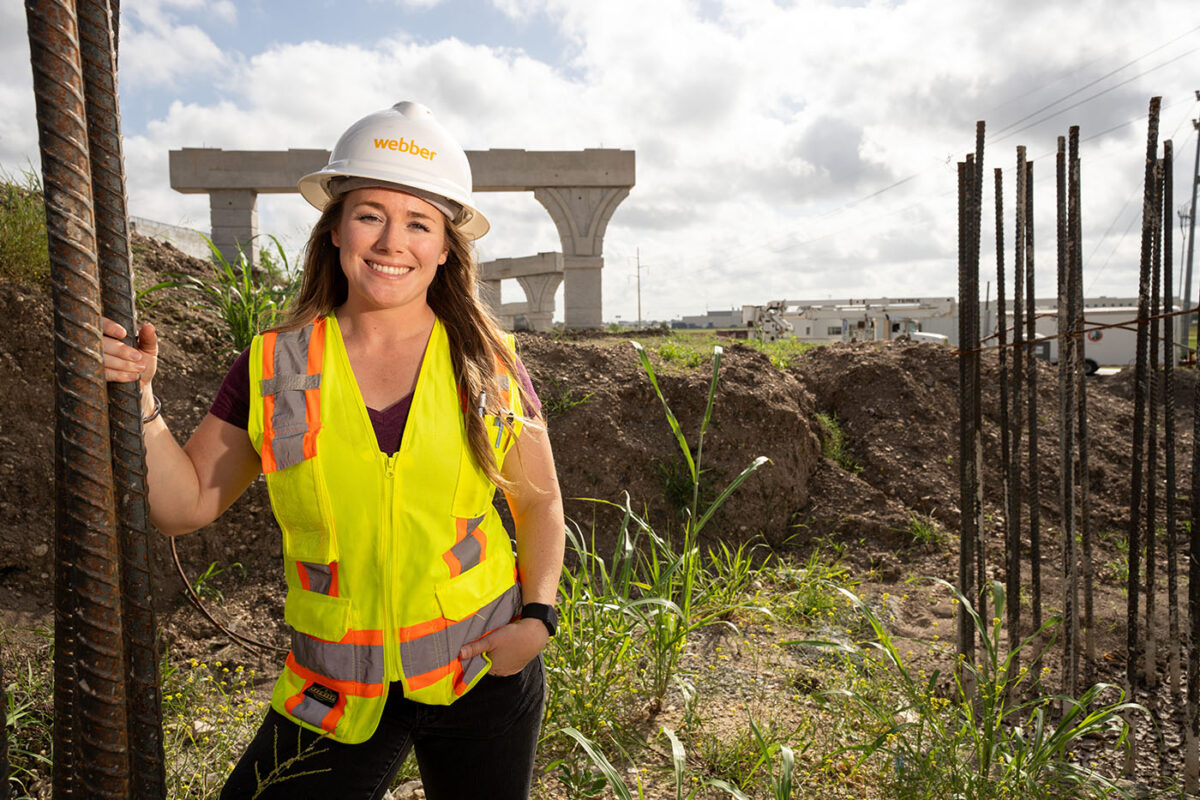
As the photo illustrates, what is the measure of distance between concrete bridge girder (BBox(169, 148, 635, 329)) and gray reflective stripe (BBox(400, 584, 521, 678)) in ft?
39.6

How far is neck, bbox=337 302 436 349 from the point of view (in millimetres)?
1562

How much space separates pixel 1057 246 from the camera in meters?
3.31

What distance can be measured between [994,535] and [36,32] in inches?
251

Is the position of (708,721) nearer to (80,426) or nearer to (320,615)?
(320,615)

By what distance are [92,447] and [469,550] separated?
653mm

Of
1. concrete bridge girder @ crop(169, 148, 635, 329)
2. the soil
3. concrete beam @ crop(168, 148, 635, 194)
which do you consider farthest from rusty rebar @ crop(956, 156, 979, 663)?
concrete beam @ crop(168, 148, 635, 194)

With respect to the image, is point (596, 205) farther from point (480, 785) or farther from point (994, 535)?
point (480, 785)

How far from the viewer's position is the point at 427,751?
153 centimetres

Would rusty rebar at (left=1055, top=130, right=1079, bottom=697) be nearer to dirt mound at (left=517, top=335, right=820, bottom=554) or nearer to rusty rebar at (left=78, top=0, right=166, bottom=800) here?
dirt mound at (left=517, top=335, right=820, bottom=554)

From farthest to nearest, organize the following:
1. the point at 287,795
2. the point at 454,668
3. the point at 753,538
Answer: the point at 753,538, the point at 454,668, the point at 287,795

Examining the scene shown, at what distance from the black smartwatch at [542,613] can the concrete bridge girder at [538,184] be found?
12.0 metres

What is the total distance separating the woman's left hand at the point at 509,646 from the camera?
1.48 metres

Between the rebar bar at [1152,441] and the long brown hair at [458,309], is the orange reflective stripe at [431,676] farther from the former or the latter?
the rebar bar at [1152,441]

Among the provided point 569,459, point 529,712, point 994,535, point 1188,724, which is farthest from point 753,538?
point 529,712
